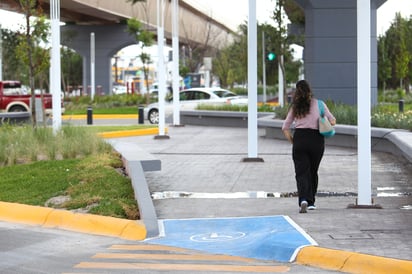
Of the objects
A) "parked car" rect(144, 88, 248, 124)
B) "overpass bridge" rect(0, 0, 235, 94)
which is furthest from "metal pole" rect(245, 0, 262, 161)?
"overpass bridge" rect(0, 0, 235, 94)

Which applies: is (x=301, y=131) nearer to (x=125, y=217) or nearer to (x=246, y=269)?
(x=125, y=217)

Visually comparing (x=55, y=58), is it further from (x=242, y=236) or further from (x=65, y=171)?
(x=242, y=236)

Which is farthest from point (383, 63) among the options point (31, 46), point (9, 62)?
point (31, 46)

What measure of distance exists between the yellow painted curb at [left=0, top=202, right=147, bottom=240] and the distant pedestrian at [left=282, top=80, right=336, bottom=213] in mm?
2299

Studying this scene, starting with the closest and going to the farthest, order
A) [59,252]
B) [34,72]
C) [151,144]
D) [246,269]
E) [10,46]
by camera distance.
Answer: [246,269]
[59,252]
[34,72]
[151,144]
[10,46]

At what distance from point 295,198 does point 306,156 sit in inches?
64.6

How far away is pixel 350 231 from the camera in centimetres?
983

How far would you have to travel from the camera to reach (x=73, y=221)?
11211 millimetres

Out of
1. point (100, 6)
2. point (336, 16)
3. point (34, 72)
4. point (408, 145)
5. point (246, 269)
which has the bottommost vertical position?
point (246, 269)

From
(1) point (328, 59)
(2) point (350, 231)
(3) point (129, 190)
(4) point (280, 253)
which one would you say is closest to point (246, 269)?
(4) point (280, 253)

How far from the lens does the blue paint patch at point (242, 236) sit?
9.00m

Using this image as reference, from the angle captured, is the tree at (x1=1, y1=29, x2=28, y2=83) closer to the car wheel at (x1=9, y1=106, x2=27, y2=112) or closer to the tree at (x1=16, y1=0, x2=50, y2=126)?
the car wheel at (x1=9, y1=106, x2=27, y2=112)

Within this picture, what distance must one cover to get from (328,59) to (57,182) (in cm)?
1418

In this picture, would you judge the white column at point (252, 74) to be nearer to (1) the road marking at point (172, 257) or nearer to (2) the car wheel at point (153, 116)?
(1) the road marking at point (172, 257)
